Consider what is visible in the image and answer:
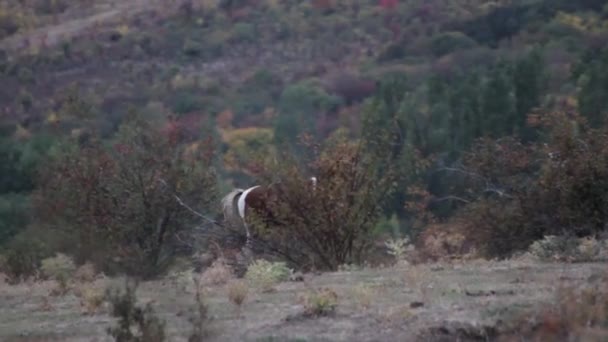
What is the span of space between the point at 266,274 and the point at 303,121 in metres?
40.9

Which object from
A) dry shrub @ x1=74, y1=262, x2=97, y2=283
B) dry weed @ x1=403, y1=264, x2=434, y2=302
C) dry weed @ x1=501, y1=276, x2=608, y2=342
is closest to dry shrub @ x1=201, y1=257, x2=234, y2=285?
dry shrub @ x1=74, y1=262, x2=97, y2=283

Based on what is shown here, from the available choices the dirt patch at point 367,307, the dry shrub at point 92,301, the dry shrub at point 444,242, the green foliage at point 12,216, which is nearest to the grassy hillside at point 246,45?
the green foliage at point 12,216

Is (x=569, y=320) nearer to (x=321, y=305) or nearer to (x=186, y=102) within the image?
(x=321, y=305)

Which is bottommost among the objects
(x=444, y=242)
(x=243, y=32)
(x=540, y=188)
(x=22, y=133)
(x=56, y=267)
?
(x=243, y=32)

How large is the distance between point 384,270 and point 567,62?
49150 mm

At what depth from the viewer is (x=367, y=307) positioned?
31.3 feet

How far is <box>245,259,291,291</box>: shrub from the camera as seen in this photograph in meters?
12.0

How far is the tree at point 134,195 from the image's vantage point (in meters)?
17.3

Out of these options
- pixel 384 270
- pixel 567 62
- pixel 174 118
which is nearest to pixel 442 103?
pixel 567 62

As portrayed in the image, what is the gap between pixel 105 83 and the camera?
224ft

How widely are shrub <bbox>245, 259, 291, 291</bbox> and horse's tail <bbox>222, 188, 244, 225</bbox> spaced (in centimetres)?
324

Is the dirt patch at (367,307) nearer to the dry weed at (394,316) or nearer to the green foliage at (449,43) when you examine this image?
the dry weed at (394,316)

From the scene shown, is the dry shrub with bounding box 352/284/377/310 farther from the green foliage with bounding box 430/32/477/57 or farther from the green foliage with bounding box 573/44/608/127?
the green foliage with bounding box 430/32/477/57

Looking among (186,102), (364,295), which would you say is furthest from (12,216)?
(186,102)
